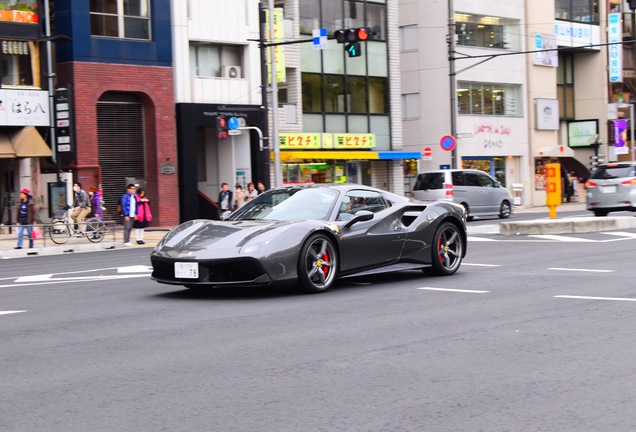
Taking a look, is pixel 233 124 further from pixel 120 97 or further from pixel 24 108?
pixel 24 108

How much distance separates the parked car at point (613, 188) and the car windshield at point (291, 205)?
18111mm

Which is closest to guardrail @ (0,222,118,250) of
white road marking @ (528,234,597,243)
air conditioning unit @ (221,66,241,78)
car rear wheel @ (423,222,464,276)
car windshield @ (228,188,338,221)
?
white road marking @ (528,234,597,243)

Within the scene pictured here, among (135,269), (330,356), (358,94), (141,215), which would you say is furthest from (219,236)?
(358,94)

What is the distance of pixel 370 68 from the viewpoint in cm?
4431

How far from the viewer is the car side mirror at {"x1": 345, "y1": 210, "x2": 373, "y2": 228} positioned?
11.9 meters

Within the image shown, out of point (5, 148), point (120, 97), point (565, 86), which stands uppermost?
point (565, 86)

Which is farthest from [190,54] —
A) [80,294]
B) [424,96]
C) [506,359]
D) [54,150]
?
[506,359]

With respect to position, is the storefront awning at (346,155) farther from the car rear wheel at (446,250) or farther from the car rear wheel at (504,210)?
the car rear wheel at (446,250)

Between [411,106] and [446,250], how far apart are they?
3615 cm

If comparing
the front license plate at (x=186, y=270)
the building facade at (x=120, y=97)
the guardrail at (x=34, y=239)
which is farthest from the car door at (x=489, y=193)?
the front license plate at (x=186, y=270)

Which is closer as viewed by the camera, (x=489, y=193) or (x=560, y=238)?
(x=560, y=238)

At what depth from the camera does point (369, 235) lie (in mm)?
12188

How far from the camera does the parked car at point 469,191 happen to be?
34.8m

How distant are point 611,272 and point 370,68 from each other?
31.9m
